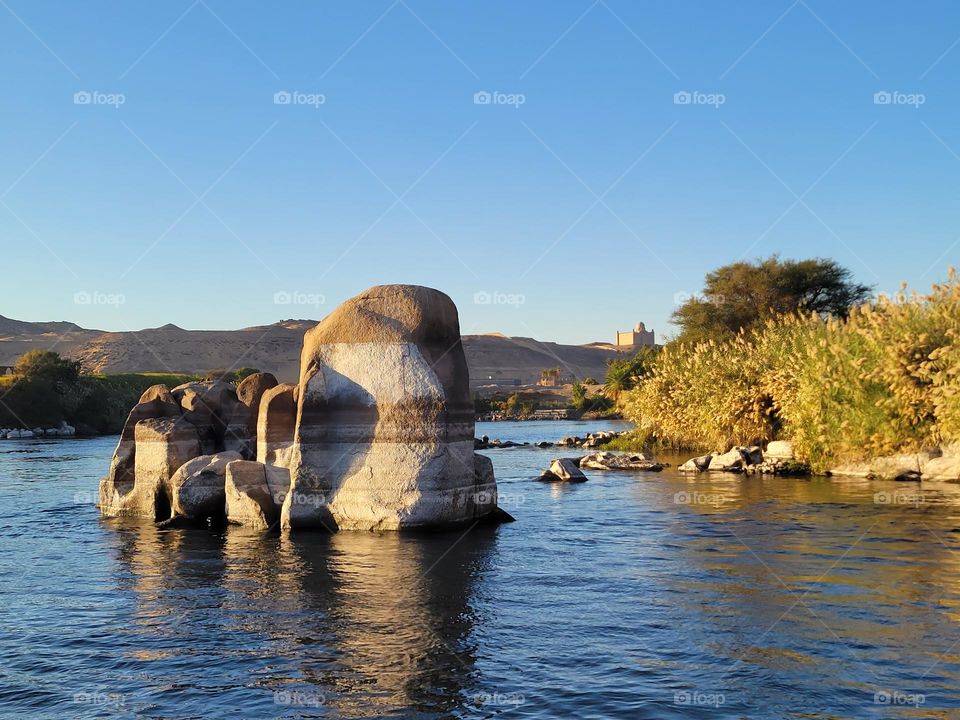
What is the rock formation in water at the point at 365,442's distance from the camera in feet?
61.6

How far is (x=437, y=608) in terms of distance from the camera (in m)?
12.8

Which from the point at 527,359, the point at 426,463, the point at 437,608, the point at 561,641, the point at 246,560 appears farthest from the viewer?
the point at 527,359

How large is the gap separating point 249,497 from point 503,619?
395 inches

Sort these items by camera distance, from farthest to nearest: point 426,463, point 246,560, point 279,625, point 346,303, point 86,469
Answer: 1. point 86,469
2. point 346,303
3. point 426,463
4. point 246,560
5. point 279,625

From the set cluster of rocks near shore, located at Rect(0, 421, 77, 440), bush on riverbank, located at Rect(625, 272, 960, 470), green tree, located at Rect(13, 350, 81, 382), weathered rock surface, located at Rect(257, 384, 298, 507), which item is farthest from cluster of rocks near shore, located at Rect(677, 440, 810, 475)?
green tree, located at Rect(13, 350, 81, 382)

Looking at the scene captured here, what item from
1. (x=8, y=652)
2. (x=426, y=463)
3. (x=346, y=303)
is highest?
(x=346, y=303)

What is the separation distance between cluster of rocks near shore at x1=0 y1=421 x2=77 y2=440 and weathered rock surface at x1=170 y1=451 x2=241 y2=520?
49.4 meters

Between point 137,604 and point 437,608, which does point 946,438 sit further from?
point 137,604

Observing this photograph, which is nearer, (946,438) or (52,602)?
(52,602)

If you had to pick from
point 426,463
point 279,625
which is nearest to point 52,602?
point 279,625

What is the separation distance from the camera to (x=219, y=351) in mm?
158250

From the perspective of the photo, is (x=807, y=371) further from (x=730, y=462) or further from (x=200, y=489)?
(x=200, y=489)

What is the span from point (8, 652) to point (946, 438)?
25424 mm
